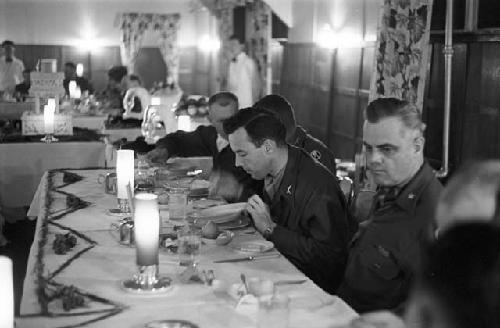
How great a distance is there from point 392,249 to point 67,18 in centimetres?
1480

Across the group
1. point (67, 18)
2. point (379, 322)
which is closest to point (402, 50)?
point (379, 322)

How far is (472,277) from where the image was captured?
1179 millimetres

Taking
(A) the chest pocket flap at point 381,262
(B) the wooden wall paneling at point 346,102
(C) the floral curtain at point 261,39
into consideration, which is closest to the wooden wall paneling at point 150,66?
(C) the floral curtain at point 261,39

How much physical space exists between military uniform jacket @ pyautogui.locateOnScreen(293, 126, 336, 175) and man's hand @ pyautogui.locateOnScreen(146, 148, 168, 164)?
105 centimetres

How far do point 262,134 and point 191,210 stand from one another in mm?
647

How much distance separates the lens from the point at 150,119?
612cm

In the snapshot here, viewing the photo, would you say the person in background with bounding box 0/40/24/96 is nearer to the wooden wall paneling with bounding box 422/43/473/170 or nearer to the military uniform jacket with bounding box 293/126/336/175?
the wooden wall paneling with bounding box 422/43/473/170

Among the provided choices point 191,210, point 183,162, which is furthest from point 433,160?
point 191,210

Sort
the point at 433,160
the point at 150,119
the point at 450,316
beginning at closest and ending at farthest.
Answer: the point at 450,316 → the point at 433,160 → the point at 150,119

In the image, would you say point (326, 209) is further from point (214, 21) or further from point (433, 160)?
point (214, 21)

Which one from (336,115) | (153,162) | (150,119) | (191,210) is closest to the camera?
(191,210)

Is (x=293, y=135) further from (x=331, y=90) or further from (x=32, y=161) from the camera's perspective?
(x=331, y=90)

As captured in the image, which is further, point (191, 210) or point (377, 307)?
point (191, 210)

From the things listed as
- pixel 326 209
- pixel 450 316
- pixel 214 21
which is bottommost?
pixel 326 209
